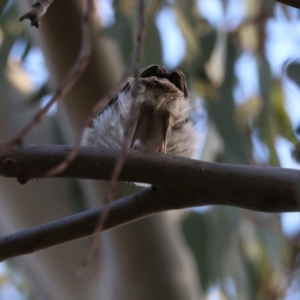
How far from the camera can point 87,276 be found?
6.19ft

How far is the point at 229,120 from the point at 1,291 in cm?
178

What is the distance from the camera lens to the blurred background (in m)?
1.59

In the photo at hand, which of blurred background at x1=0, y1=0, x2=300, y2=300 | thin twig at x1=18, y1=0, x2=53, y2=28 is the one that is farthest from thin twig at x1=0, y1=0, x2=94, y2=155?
blurred background at x1=0, y1=0, x2=300, y2=300

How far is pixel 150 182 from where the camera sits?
0.81 m

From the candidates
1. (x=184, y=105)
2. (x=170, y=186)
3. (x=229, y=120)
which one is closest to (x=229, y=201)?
(x=170, y=186)

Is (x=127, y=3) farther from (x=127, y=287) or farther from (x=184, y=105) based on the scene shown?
(x=127, y=287)

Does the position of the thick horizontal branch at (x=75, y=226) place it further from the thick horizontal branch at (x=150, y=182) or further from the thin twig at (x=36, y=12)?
the thin twig at (x=36, y=12)

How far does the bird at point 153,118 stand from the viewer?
1021 millimetres

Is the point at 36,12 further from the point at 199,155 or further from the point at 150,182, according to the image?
the point at 199,155

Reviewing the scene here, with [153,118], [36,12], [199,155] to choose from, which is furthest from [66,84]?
[199,155]

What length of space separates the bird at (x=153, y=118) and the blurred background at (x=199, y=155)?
9.9 inches

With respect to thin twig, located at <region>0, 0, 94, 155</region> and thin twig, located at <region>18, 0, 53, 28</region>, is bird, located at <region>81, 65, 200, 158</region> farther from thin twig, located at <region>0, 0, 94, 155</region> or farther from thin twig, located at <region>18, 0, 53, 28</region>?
thin twig, located at <region>0, 0, 94, 155</region>

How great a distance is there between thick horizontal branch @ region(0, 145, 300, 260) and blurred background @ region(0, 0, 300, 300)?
65 cm

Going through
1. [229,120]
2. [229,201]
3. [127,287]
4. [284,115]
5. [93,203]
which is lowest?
[229,201]
